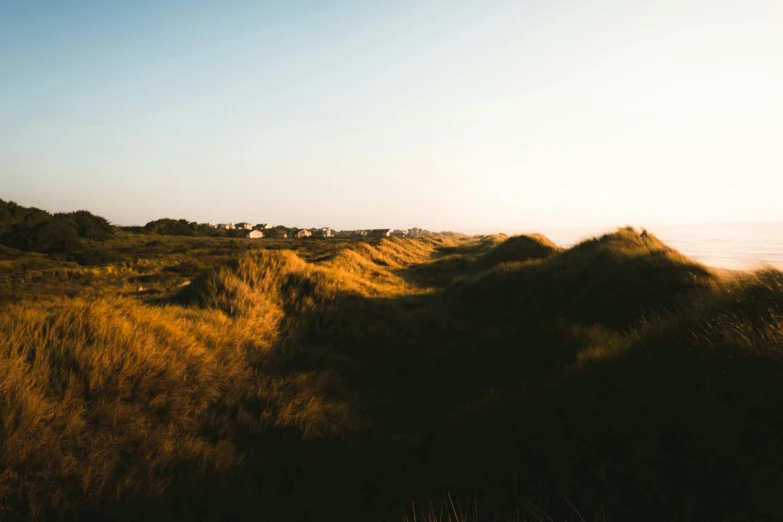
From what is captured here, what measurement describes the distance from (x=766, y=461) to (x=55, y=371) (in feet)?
22.1

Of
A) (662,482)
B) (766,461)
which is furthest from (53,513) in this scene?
(766,461)

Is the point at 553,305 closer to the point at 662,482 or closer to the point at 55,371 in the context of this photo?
the point at 662,482

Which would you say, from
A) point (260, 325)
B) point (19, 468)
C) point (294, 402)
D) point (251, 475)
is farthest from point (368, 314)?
point (19, 468)

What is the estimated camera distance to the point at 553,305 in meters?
11.1

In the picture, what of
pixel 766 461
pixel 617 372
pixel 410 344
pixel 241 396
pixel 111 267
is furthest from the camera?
pixel 111 267

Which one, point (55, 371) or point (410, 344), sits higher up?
point (55, 371)

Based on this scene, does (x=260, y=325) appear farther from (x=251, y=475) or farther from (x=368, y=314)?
(x=251, y=475)

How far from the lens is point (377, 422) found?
18.8ft

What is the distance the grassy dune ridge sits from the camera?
9.84ft

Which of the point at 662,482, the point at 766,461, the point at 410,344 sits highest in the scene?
the point at 766,461

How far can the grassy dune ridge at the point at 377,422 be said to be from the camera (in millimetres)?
3000

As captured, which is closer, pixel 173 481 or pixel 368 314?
pixel 173 481

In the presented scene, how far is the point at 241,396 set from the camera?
215 inches

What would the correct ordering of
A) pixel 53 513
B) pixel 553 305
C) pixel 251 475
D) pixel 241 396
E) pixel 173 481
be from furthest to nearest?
pixel 553 305 → pixel 241 396 → pixel 251 475 → pixel 173 481 → pixel 53 513
